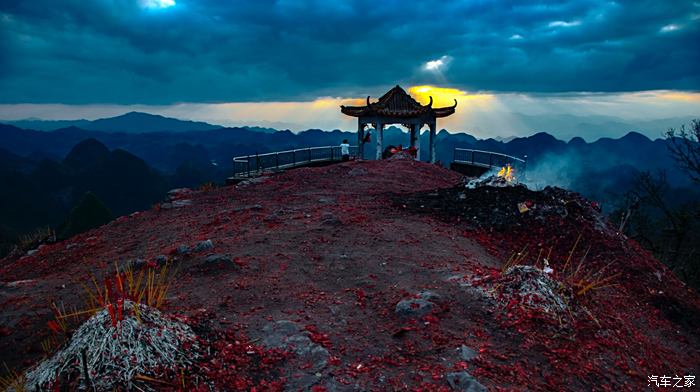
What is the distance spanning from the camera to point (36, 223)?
90938 millimetres

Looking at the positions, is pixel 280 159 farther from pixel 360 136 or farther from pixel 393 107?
pixel 393 107

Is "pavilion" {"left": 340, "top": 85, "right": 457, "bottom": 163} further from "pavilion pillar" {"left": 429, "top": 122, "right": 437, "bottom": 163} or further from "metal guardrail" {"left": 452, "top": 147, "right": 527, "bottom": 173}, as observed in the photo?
"metal guardrail" {"left": 452, "top": 147, "right": 527, "bottom": 173}

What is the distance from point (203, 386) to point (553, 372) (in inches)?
159

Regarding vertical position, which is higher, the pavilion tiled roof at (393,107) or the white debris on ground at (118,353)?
the pavilion tiled roof at (393,107)

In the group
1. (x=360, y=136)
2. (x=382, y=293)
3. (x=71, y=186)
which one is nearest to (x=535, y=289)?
(x=382, y=293)

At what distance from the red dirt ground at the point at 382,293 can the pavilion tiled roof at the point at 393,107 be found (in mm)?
14776

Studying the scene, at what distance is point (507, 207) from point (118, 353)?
10277 mm

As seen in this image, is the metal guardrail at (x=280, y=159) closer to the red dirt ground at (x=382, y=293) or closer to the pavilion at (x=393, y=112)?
the pavilion at (x=393, y=112)

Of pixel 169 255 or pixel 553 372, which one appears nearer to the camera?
pixel 553 372

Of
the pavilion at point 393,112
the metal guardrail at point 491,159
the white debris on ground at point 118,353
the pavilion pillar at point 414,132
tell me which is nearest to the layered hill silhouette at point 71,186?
the pavilion at point 393,112

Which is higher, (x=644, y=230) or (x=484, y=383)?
(x=484, y=383)

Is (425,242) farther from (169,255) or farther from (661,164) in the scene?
(661,164)

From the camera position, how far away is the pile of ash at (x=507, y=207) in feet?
37.4

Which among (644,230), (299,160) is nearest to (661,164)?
(644,230)
